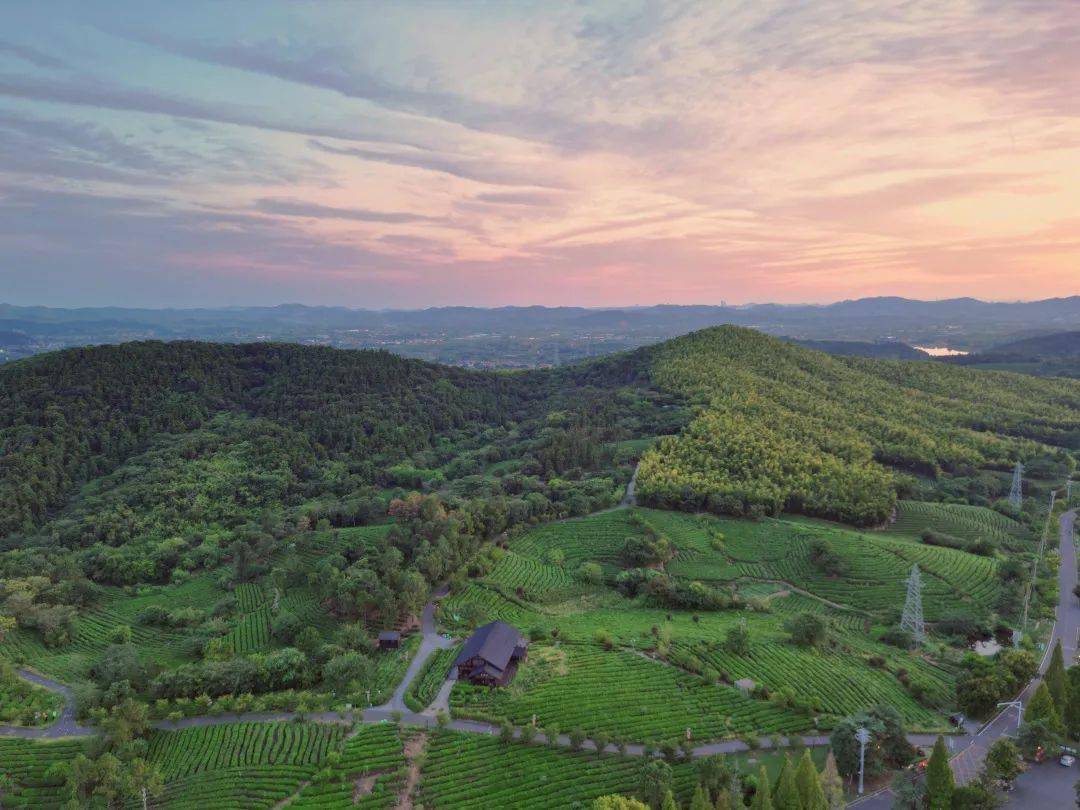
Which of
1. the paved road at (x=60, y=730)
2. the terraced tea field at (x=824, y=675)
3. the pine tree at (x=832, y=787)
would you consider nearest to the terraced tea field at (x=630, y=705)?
the terraced tea field at (x=824, y=675)

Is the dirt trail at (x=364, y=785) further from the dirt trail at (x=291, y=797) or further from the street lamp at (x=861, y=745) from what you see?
the street lamp at (x=861, y=745)

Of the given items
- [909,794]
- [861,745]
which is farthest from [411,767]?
[909,794]

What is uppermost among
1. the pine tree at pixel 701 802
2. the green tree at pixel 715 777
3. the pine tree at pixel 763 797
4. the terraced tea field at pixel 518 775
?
the pine tree at pixel 763 797

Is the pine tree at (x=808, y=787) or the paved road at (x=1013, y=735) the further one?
the paved road at (x=1013, y=735)

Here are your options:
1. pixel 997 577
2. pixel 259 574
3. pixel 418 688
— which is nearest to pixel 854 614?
pixel 997 577

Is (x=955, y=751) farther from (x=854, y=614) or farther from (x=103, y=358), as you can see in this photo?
(x=103, y=358)

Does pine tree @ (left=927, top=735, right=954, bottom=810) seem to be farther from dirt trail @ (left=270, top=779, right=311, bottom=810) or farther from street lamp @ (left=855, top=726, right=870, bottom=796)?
dirt trail @ (left=270, top=779, right=311, bottom=810)

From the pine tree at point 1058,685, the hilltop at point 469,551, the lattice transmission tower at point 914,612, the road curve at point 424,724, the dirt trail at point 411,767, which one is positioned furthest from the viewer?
the lattice transmission tower at point 914,612

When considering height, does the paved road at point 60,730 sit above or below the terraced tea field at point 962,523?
below
